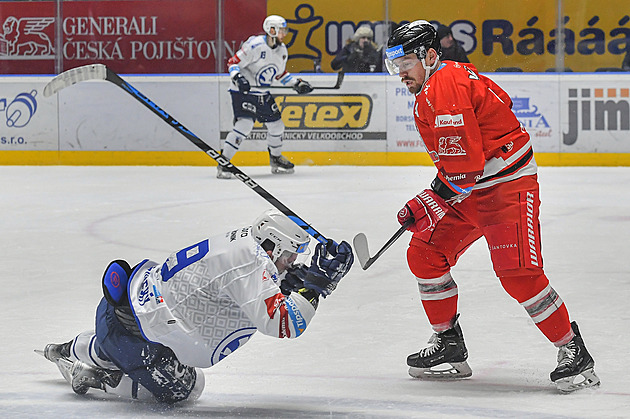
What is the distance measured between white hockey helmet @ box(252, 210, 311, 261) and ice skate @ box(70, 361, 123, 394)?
23.9 inches

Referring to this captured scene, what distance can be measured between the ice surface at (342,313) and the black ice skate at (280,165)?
1.77 metres

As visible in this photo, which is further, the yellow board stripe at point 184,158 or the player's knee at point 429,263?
the yellow board stripe at point 184,158

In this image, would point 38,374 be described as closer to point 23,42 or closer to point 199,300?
point 199,300

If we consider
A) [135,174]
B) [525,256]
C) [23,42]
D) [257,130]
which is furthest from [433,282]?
[23,42]

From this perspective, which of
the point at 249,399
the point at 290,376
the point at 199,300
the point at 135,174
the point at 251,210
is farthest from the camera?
the point at 135,174

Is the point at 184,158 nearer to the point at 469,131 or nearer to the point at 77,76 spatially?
the point at 77,76

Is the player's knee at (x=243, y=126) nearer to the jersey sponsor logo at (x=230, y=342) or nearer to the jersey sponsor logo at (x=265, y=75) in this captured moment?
the jersey sponsor logo at (x=265, y=75)

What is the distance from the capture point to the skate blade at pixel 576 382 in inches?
114

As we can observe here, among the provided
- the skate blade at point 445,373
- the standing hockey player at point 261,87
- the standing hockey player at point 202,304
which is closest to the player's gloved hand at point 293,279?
the standing hockey player at point 202,304

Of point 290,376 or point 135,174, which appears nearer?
point 290,376

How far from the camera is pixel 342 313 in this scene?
401cm

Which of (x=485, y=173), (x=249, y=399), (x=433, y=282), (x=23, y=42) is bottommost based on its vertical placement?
(x=249, y=399)

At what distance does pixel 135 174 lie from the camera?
32.5 feet

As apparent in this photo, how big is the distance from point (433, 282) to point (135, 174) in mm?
7103
